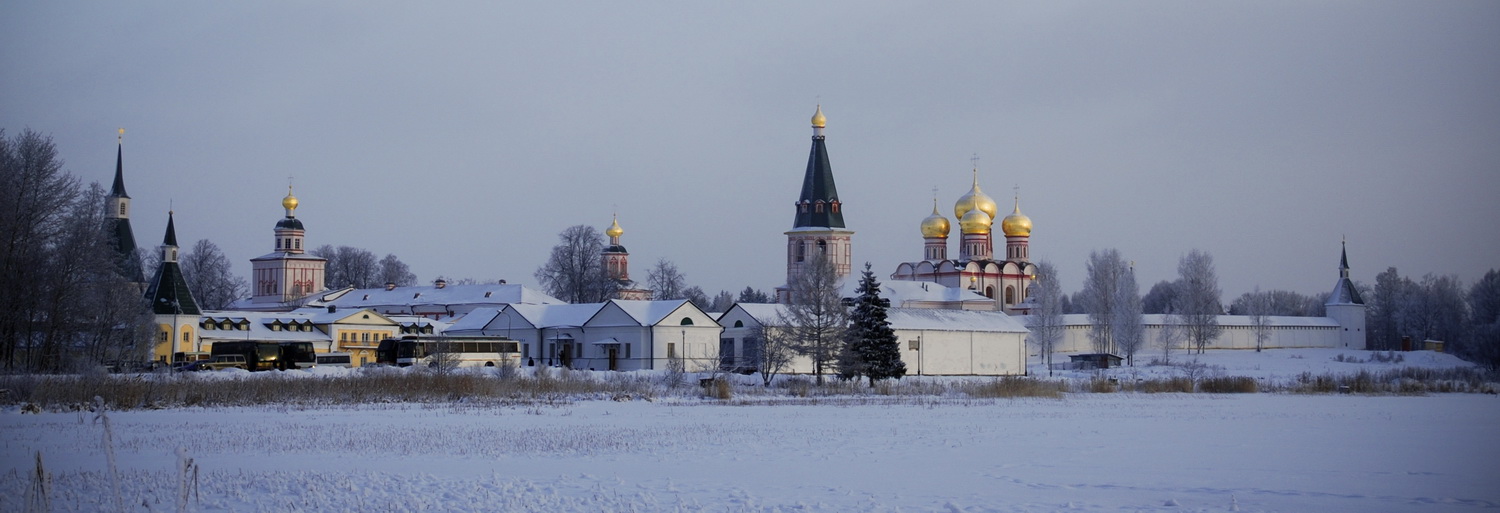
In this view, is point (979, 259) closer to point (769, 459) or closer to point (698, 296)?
point (698, 296)

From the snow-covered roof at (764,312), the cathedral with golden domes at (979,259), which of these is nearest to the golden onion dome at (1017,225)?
the cathedral with golden domes at (979,259)

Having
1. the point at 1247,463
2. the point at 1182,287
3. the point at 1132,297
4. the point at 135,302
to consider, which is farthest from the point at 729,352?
the point at 1247,463

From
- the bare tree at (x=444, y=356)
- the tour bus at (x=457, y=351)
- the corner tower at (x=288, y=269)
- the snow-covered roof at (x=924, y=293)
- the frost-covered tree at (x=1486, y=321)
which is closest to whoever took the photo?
the frost-covered tree at (x=1486, y=321)

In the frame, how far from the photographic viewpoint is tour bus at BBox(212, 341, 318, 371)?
52.6m

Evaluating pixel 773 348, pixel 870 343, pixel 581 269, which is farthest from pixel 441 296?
pixel 870 343

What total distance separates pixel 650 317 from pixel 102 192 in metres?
21.1

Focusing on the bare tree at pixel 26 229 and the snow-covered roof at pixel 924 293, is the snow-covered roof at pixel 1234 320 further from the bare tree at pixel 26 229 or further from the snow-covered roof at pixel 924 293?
the bare tree at pixel 26 229

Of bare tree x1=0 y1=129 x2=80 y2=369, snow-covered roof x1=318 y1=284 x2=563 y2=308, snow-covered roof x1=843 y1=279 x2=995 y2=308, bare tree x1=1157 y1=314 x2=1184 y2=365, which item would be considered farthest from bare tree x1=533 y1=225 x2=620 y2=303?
bare tree x1=0 y1=129 x2=80 y2=369

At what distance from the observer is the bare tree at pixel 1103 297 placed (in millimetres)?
74375

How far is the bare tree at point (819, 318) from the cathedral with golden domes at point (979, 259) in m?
41.9

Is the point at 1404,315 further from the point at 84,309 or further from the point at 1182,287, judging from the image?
the point at 84,309

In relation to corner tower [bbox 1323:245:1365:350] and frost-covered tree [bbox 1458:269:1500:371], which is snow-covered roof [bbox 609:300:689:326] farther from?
corner tower [bbox 1323:245:1365:350]

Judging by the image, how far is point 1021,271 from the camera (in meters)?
90.2

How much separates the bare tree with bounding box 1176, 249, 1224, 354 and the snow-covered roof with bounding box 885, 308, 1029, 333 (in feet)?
57.8
